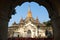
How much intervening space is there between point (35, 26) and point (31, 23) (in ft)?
4.71

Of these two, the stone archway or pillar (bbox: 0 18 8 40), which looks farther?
the stone archway

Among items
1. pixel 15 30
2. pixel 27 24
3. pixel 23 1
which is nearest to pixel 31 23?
pixel 27 24

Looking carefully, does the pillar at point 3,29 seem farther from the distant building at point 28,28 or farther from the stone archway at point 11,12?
the distant building at point 28,28

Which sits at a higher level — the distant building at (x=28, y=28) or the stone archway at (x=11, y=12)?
the distant building at (x=28, y=28)

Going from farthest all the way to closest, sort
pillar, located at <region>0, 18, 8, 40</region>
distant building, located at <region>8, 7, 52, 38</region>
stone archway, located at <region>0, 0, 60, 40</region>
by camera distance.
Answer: distant building, located at <region>8, 7, 52, 38</region> < stone archway, located at <region>0, 0, 60, 40</region> < pillar, located at <region>0, 18, 8, 40</region>

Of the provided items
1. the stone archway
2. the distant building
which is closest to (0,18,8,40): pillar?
the stone archway

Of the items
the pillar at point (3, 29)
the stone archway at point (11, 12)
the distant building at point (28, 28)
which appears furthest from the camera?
the distant building at point (28, 28)

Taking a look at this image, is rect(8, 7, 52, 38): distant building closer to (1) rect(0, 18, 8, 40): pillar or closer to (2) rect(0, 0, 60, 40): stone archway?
(2) rect(0, 0, 60, 40): stone archway

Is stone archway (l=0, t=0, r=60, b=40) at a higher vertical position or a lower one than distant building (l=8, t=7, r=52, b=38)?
lower

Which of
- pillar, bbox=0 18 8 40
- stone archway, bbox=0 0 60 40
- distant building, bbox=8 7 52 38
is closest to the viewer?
pillar, bbox=0 18 8 40

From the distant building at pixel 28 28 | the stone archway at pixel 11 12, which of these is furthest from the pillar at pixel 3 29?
the distant building at pixel 28 28

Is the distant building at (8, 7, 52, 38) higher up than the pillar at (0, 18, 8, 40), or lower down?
higher up

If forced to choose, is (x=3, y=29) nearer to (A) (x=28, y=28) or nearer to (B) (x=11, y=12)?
(B) (x=11, y=12)

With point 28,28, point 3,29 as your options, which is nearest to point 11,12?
point 3,29
